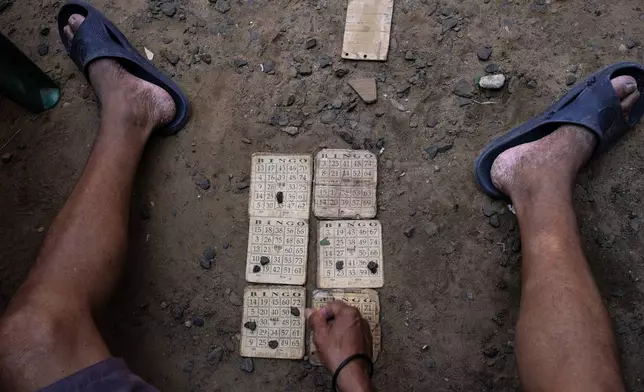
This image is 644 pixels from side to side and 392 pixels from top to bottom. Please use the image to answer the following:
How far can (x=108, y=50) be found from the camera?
1.91 meters

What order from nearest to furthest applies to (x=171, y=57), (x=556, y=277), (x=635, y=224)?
(x=556, y=277) < (x=635, y=224) < (x=171, y=57)

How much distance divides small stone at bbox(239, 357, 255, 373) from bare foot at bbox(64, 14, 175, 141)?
2.58 feet

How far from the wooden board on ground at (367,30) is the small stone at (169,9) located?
2.06 ft

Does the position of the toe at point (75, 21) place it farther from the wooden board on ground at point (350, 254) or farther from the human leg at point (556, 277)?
the human leg at point (556, 277)

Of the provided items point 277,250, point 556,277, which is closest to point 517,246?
point 556,277

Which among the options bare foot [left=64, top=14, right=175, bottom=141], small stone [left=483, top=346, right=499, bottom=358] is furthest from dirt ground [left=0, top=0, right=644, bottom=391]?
bare foot [left=64, top=14, right=175, bottom=141]

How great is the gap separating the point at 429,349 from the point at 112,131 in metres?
1.20

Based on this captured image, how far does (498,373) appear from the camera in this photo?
1.74 metres

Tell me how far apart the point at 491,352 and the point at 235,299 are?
2.63 ft

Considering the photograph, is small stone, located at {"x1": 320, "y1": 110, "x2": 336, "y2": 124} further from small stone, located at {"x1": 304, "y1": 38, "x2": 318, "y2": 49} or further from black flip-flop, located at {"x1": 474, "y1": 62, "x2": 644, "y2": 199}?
black flip-flop, located at {"x1": 474, "y1": 62, "x2": 644, "y2": 199}

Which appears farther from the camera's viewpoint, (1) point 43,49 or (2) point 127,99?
(1) point 43,49

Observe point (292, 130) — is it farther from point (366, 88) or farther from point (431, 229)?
point (431, 229)

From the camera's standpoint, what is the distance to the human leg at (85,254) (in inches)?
54.9

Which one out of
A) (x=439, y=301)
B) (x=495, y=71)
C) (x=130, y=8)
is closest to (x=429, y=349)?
(x=439, y=301)
